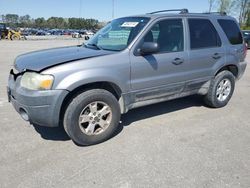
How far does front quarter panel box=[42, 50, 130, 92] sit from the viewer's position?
3.39 m

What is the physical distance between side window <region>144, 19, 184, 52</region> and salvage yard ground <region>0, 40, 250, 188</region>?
1.32m

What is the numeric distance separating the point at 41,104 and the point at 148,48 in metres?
1.70

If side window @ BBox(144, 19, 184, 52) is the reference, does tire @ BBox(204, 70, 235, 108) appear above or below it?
below

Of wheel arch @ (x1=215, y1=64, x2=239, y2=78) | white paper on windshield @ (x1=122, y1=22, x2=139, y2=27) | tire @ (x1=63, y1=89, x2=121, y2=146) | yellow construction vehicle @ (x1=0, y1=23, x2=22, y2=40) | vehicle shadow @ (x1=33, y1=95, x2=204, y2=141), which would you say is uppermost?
yellow construction vehicle @ (x1=0, y1=23, x2=22, y2=40)

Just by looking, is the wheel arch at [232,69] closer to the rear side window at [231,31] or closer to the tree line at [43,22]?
the rear side window at [231,31]

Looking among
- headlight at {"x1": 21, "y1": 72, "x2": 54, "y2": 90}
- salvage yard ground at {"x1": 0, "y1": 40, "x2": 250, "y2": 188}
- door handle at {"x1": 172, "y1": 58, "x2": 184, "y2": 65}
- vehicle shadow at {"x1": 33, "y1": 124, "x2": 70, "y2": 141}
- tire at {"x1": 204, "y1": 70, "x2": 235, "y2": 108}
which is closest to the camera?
salvage yard ground at {"x1": 0, "y1": 40, "x2": 250, "y2": 188}

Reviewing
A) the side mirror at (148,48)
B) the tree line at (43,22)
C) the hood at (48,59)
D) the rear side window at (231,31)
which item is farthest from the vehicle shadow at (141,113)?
the tree line at (43,22)

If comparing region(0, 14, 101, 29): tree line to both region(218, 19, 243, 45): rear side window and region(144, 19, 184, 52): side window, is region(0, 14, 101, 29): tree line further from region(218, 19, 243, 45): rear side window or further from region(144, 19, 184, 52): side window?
region(144, 19, 184, 52): side window

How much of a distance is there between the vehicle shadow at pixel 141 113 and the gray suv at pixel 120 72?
474 mm

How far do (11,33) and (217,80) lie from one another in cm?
3405

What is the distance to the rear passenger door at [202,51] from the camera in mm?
4762

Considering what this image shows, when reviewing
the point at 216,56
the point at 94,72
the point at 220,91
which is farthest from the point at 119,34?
the point at 220,91

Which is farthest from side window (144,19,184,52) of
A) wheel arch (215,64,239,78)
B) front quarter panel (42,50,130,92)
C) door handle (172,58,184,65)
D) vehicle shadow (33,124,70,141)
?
vehicle shadow (33,124,70,141)

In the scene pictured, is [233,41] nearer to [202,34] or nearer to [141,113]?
[202,34]
